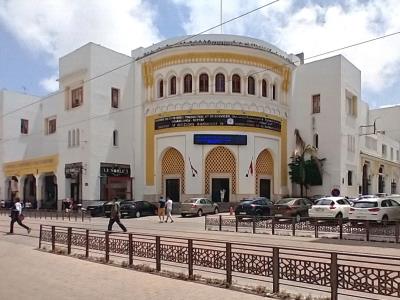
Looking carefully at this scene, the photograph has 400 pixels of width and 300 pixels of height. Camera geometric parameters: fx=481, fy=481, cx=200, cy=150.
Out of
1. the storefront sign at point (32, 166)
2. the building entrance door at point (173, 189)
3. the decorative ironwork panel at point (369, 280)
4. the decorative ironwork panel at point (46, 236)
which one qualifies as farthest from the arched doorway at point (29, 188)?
the decorative ironwork panel at point (369, 280)

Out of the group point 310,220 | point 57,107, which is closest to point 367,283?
point 310,220

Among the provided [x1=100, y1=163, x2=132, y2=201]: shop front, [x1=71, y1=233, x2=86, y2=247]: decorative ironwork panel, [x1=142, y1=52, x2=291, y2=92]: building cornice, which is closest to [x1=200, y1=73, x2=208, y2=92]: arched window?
[x1=142, y1=52, x2=291, y2=92]: building cornice

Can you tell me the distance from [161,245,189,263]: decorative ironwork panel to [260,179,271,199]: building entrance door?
100ft

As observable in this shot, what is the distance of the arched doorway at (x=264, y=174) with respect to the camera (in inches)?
1567

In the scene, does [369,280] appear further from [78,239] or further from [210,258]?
[78,239]

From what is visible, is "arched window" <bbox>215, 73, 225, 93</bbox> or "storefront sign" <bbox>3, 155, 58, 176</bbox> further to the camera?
"storefront sign" <bbox>3, 155, 58, 176</bbox>

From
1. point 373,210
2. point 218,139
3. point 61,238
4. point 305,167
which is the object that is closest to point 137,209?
point 218,139

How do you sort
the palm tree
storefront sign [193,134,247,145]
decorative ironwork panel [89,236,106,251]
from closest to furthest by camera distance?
decorative ironwork panel [89,236,106,251]
storefront sign [193,134,247,145]
the palm tree

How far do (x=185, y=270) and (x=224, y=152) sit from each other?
95.1 ft

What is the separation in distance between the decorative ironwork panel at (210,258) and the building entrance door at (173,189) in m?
30.1

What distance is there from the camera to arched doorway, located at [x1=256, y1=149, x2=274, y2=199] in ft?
131

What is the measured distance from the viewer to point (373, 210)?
2073 cm

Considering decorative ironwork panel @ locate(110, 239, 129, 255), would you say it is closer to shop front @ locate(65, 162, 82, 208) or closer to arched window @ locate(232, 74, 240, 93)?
shop front @ locate(65, 162, 82, 208)

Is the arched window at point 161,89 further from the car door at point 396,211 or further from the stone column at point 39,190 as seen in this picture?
the car door at point 396,211
